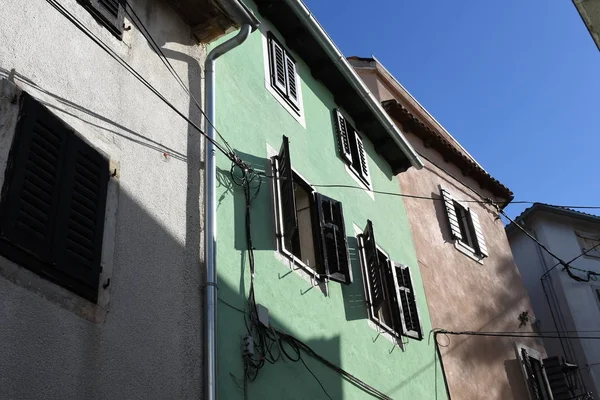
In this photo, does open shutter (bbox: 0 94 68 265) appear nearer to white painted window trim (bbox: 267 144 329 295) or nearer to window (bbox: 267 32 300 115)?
white painted window trim (bbox: 267 144 329 295)

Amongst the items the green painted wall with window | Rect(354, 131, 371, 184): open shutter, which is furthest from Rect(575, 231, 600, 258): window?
Rect(354, 131, 371, 184): open shutter

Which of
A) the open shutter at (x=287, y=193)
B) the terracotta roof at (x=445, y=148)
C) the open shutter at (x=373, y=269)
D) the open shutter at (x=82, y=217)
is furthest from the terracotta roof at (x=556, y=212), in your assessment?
the open shutter at (x=82, y=217)

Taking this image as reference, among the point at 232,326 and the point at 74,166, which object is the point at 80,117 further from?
the point at 232,326

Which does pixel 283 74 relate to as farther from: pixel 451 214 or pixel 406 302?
pixel 451 214

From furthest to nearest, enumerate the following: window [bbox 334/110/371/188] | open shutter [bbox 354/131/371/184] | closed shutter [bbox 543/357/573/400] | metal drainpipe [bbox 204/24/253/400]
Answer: closed shutter [bbox 543/357/573/400] → open shutter [bbox 354/131/371/184] → window [bbox 334/110/371/188] → metal drainpipe [bbox 204/24/253/400]

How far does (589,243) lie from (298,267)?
582 inches

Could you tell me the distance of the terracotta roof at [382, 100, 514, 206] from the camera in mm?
14500

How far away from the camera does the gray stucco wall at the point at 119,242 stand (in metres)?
4.50

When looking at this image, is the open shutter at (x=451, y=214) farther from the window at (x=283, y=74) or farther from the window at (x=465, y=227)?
the window at (x=283, y=74)

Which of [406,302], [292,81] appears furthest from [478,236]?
[292,81]

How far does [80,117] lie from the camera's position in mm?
5715

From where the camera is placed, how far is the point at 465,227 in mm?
14945

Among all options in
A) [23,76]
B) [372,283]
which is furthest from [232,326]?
[372,283]

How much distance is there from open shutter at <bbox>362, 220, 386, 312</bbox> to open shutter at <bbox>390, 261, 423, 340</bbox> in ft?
1.22
